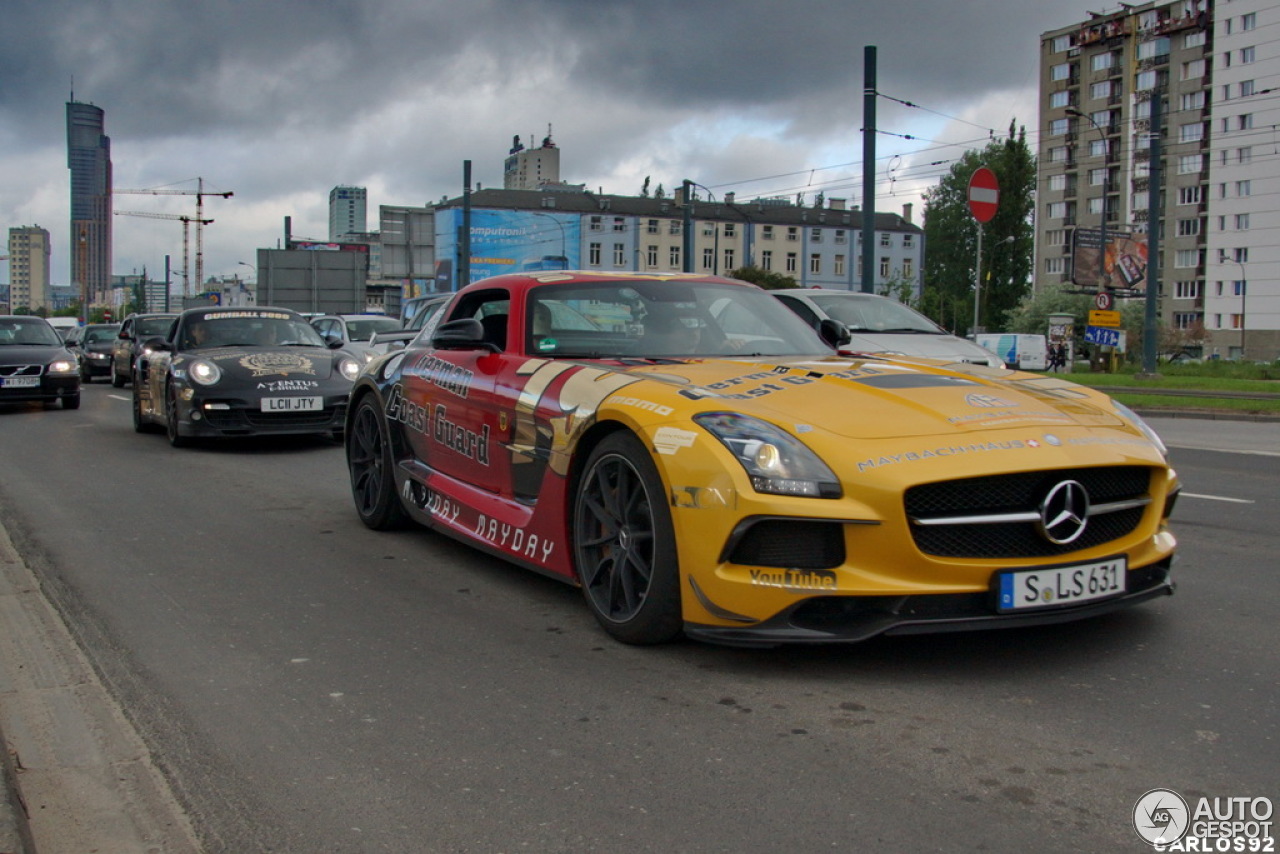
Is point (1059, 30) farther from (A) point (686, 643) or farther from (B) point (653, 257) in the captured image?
(A) point (686, 643)

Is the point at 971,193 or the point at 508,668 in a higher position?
the point at 971,193

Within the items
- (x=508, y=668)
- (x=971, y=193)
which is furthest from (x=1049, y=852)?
(x=971, y=193)

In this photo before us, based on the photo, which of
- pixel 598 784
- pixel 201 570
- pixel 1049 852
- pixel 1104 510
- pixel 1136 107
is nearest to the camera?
pixel 1049 852

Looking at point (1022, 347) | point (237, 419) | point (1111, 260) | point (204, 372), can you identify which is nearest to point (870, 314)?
point (237, 419)

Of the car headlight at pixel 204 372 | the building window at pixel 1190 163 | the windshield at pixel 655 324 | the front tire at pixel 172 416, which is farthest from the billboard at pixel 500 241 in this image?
the windshield at pixel 655 324

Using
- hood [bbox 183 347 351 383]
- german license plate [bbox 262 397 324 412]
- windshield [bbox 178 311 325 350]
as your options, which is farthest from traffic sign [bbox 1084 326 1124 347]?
german license plate [bbox 262 397 324 412]

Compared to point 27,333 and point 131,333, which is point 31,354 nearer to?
point 27,333

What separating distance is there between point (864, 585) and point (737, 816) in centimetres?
106

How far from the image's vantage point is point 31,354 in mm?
17219

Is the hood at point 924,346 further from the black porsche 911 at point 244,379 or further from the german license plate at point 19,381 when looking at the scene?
the german license plate at point 19,381

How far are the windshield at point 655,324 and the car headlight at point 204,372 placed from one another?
6824mm

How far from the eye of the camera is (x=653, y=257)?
4277 inches

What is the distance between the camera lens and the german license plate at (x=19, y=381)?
16.9 metres

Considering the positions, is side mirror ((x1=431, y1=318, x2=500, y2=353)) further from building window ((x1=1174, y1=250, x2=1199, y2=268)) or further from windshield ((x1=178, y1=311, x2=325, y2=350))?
building window ((x1=1174, y1=250, x2=1199, y2=268))
